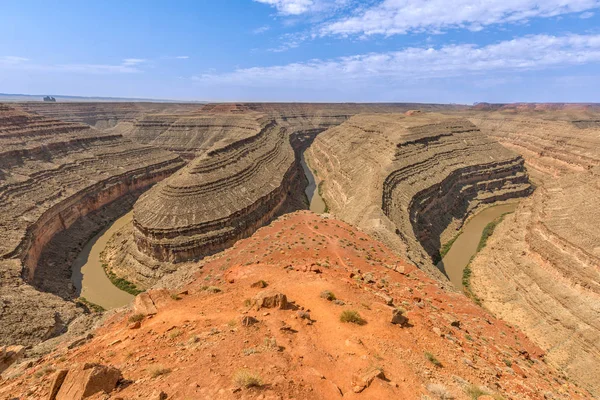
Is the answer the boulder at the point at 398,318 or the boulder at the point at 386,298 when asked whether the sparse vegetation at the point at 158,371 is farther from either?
the boulder at the point at 386,298

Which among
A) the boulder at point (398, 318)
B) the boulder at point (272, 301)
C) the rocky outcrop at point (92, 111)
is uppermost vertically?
the rocky outcrop at point (92, 111)

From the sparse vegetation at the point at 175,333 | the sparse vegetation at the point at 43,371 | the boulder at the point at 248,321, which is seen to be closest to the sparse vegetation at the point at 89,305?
the sparse vegetation at the point at 43,371

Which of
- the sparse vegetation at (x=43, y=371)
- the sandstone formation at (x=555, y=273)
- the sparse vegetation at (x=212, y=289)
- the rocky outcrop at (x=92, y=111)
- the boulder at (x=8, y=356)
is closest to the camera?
the sparse vegetation at (x=43, y=371)

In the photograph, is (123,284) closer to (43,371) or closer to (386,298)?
(43,371)

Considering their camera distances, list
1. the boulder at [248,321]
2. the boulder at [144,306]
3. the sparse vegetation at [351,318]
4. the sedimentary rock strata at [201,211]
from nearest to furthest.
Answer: the boulder at [248,321], the sparse vegetation at [351,318], the boulder at [144,306], the sedimentary rock strata at [201,211]

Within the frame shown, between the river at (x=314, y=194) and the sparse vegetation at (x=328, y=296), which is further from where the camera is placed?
the river at (x=314, y=194)

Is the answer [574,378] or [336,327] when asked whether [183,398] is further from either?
[574,378]
